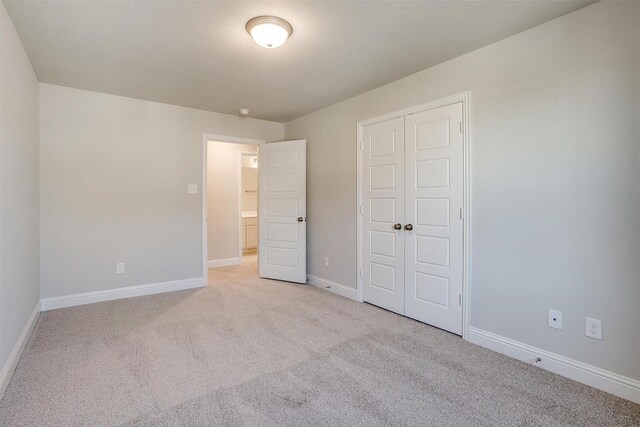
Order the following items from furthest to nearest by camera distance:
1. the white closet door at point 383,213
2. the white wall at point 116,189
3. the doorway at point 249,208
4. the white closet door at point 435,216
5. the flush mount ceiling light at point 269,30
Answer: the doorway at point 249,208 < the white wall at point 116,189 < the white closet door at point 383,213 < the white closet door at point 435,216 < the flush mount ceiling light at point 269,30

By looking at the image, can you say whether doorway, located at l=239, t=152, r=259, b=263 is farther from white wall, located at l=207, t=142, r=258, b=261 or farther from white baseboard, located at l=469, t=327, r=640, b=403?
white baseboard, located at l=469, t=327, r=640, b=403

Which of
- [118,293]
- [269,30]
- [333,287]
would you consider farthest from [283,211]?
[269,30]

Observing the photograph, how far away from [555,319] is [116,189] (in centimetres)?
438

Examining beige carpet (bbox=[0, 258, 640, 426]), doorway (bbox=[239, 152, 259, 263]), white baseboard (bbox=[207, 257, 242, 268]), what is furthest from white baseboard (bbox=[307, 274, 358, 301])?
doorway (bbox=[239, 152, 259, 263])

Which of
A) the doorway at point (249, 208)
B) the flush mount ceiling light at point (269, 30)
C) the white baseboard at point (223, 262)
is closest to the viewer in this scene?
the flush mount ceiling light at point (269, 30)

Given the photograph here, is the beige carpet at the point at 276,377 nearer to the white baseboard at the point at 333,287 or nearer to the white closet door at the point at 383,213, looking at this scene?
the white closet door at the point at 383,213

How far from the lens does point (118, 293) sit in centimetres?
381

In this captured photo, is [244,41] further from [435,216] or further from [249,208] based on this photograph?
[249,208]

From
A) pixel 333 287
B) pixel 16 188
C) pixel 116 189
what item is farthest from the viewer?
→ pixel 333 287

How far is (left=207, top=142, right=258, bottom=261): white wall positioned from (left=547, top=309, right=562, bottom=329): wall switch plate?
189 inches

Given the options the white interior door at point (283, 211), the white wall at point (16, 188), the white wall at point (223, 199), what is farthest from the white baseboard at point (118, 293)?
the white wall at point (223, 199)

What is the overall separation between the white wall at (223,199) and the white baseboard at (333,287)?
1983 mm

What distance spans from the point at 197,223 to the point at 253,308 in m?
1.53

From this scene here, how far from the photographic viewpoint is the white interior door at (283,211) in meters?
4.52
